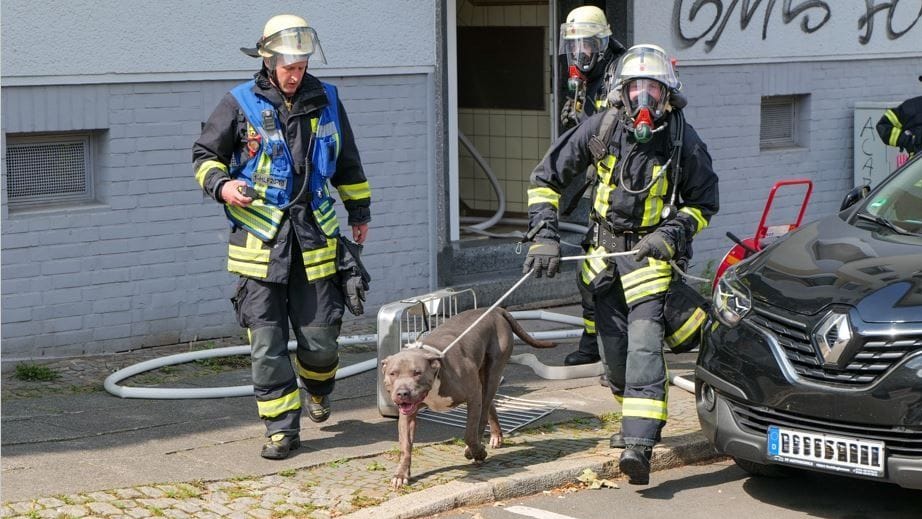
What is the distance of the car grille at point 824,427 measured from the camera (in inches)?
218

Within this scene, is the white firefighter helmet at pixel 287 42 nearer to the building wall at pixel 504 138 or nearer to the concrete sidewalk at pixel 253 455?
the concrete sidewalk at pixel 253 455

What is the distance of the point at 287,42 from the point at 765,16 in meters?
7.48

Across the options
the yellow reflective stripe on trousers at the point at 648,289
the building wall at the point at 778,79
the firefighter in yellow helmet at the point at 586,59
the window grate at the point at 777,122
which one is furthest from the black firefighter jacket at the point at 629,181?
the window grate at the point at 777,122

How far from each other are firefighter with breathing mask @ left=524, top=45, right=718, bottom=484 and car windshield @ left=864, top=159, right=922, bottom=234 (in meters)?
0.83

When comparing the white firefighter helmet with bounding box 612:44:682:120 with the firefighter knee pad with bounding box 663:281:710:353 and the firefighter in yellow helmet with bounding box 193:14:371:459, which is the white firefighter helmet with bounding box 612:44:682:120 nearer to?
the firefighter knee pad with bounding box 663:281:710:353

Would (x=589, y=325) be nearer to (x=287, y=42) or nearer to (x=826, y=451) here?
(x=287, y=42)

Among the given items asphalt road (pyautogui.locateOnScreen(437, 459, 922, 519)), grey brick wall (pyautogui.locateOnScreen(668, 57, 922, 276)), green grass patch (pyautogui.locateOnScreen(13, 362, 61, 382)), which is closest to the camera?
asphalt road (pyautogui.locateOnScreen(437, 459, 922, 519))

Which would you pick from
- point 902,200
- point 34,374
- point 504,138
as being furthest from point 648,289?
point 504,138

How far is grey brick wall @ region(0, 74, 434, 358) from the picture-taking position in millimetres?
8758

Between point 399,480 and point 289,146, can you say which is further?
point 289,146

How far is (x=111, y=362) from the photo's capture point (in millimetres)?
8977

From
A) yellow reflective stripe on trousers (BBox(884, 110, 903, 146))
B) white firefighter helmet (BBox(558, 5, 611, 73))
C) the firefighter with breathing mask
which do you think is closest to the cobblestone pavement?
the firefighter with breathing mask

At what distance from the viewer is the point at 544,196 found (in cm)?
673

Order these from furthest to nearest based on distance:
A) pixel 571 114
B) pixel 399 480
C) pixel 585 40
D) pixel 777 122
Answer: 1. pixel 777 122
2. pixel 571 114
3. pixel 585 40
4. pixel 399 480
